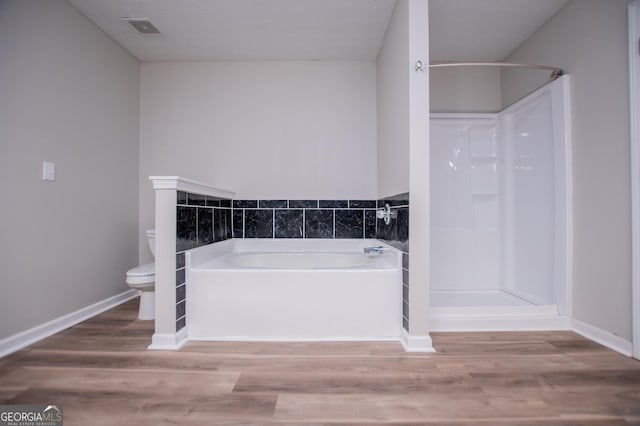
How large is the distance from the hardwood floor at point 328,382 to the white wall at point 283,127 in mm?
1613

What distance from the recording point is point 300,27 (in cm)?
256

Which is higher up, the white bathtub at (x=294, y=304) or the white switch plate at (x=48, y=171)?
the white switch plate at (x=48, y=171)

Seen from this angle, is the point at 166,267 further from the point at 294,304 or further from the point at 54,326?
the point at 54,326

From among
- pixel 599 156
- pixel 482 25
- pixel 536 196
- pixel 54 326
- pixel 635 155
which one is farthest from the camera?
pixel 536 196

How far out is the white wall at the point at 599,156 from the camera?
74.9 inches

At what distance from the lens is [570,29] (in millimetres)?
2275

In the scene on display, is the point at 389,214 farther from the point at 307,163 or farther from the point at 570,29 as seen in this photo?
the point at 570,29

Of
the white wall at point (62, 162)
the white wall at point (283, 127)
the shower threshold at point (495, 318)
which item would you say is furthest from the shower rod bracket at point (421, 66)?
the white wall at point (62, 162)

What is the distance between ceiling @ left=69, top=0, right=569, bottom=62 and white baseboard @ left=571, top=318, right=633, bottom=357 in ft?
7.80

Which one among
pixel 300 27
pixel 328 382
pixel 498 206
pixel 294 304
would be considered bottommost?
pixel 328 382

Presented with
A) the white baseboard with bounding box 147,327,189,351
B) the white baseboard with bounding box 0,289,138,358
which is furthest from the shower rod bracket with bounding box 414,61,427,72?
the white baseboard with bounding box 0,289,138,358

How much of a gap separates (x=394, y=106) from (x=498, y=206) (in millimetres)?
1705

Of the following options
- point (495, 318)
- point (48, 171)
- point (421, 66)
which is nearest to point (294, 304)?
point (495, 318)

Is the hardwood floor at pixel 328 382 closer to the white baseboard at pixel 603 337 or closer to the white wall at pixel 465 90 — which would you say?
the white baseboard at pixel 603 337
